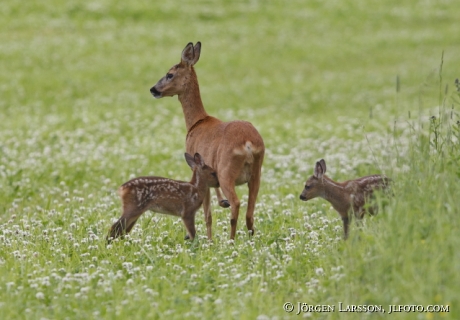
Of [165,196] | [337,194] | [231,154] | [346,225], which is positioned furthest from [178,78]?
[346,225]

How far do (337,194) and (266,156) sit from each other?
7.38 meters

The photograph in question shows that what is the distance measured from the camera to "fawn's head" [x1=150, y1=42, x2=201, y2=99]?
1030cm

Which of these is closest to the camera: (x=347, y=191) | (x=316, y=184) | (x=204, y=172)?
(x=347, y=191)

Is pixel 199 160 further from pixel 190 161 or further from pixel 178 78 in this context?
pixel 178 78

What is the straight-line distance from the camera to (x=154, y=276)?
705 centimetres

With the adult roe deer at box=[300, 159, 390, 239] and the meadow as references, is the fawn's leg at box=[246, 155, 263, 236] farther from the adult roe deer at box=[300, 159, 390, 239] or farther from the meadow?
the adult roe deer at box=[300, 159, 390, 239]

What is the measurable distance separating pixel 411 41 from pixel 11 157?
22737 millimetres

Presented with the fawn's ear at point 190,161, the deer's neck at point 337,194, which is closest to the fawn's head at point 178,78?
the fawn's ear at point 190,161

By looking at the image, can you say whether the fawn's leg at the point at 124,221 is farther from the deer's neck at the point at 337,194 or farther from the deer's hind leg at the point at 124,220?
the deer's neck at the point at 337,194

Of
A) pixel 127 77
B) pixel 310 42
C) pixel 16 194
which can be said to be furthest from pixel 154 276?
pixel 310 42

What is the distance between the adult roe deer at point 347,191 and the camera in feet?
27.6

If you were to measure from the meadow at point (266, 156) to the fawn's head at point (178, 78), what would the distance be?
1.56m

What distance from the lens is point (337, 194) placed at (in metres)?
8.55

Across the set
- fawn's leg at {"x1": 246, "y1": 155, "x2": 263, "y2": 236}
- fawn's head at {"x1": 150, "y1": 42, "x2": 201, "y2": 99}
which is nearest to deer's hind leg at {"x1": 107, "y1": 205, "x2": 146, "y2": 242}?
fawn's leg at {"x1": 246, "y1": 155, "x2": 263, "y2": 236}
